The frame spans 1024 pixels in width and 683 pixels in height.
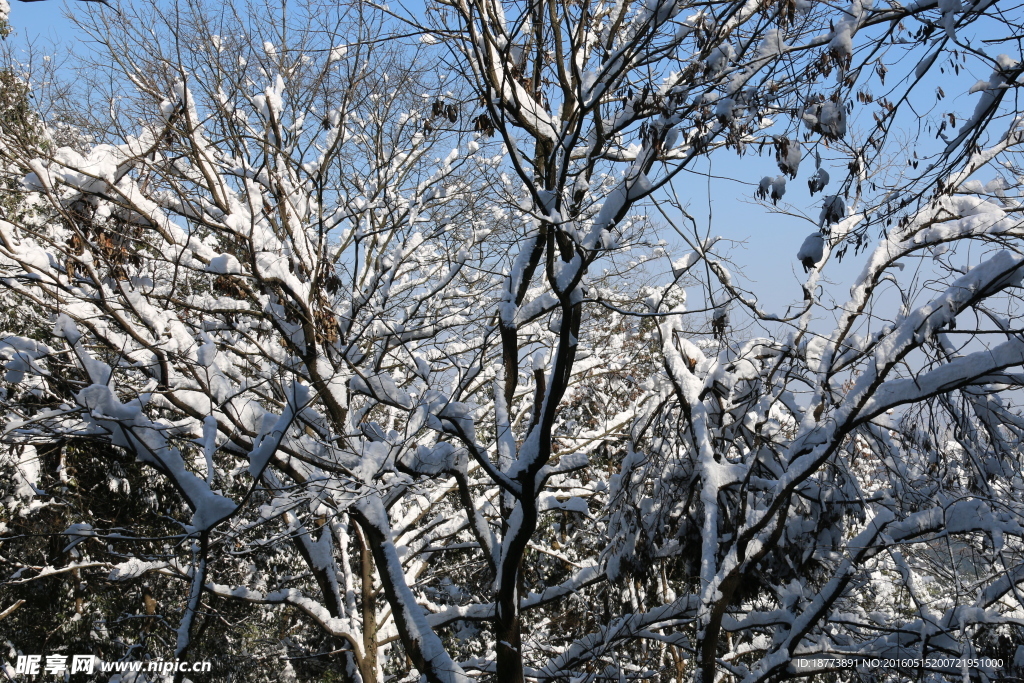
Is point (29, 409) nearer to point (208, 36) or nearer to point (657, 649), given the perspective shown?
point (208, 36)

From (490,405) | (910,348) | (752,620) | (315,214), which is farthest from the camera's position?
(490,405)

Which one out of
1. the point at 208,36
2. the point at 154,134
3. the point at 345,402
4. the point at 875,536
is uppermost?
the point at 208,36

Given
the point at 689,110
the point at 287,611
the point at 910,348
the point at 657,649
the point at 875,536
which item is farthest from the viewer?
the point at 287,611

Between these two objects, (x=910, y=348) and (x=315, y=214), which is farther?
(x=315, y=214)

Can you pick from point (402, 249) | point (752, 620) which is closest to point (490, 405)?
point (402, 249)

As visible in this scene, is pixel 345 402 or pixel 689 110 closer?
pixel 689 110

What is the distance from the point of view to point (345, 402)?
657 centimetres

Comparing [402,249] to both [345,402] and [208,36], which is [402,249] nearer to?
[345,402]

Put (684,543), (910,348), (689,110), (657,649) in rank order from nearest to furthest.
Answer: (689,110), (910,348), (684,543), (657,649)

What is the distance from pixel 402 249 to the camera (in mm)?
8352

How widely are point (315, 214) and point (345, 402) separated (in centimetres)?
227

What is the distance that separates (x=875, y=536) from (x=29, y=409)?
31.7 feet

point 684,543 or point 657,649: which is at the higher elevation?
point 684,543

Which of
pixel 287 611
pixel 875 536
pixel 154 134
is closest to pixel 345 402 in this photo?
pixel 154 134
